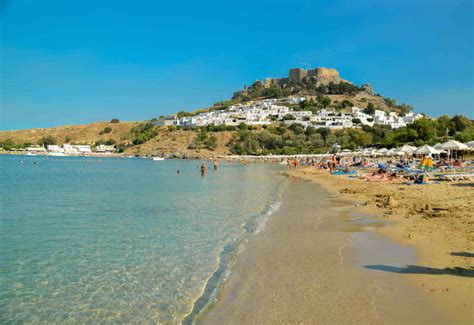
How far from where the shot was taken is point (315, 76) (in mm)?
179000

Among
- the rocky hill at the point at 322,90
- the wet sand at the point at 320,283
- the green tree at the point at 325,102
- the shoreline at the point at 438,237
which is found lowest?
the wet sand at the point at 320,283

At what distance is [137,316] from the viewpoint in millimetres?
5625

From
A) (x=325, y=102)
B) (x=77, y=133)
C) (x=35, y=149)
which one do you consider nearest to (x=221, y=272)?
(x=325, y=102)

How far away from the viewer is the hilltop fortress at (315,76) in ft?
584

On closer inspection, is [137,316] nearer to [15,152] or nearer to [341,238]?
[341,238]

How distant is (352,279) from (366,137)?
91667 mm

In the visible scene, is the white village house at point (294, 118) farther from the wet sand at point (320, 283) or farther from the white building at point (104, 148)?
the wet sand at point (320, 283)

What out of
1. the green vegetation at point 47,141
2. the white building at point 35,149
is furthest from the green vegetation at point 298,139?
the green vegetation at point 47,141

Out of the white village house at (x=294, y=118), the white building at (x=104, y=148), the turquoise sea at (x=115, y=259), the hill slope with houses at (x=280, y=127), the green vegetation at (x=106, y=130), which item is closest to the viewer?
the turquoise sea at (x=115, y=259)

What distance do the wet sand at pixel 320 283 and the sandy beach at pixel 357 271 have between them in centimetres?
1

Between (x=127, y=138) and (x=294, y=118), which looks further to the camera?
(x=127, y=138)

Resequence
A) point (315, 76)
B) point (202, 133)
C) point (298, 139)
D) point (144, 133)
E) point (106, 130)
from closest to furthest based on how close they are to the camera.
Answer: point (298, 139) < point (202, 133) < point (144, 133) < point (106, 130) < point (315, 76)

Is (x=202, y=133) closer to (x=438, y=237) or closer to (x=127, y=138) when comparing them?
(x=127, y=138)

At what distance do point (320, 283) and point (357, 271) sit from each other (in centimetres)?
99
